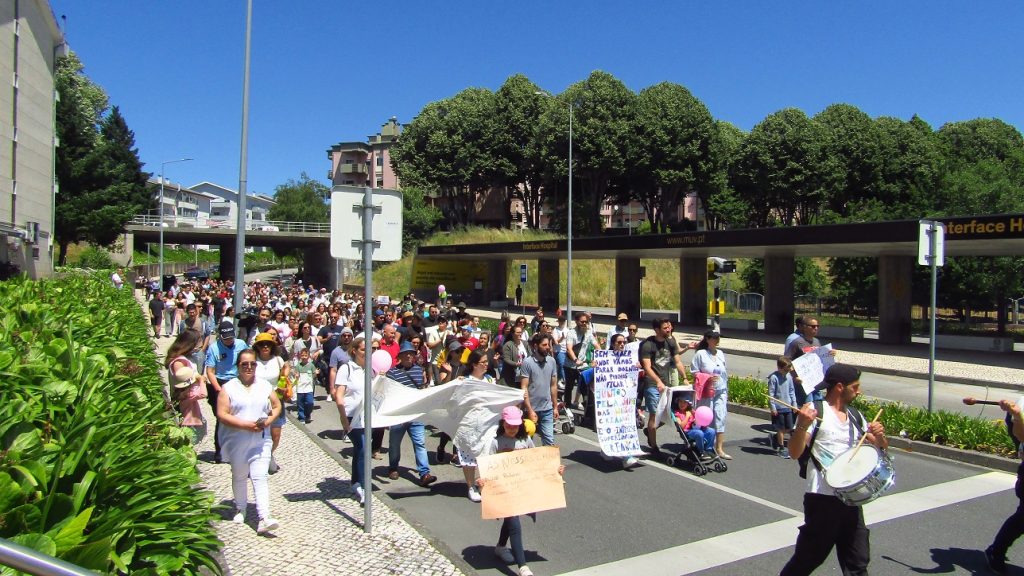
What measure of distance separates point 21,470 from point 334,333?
1087 centimetres

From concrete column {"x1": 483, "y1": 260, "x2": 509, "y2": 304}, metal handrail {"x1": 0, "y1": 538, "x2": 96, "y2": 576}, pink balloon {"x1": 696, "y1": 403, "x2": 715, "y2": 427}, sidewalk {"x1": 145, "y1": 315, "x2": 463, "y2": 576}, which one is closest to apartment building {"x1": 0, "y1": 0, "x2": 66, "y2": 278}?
sidewalk {"x1": 145, "y1": 315, "x2": 463, "y2": 576}

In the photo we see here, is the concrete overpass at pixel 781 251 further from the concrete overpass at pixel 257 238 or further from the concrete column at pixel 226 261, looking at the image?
the concrete column at pixel 226 261

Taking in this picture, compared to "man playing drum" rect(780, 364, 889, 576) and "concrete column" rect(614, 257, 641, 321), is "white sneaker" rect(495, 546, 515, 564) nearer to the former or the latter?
"man playing drum" rect(780, 364, 889, 576)

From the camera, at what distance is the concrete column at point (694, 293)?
34812 millimetres

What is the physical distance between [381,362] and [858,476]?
5.68 metres

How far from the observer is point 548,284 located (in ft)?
145

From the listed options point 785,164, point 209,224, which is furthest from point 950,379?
point 209,224

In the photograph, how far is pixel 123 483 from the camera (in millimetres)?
3529

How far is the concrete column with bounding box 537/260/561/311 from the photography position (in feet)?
143

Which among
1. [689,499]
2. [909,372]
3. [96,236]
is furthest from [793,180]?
[689,499]

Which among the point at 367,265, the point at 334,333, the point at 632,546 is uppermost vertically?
the point at 367,265

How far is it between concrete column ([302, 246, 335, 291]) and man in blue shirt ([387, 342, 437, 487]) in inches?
2156

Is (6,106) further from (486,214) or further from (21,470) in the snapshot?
(486,214)

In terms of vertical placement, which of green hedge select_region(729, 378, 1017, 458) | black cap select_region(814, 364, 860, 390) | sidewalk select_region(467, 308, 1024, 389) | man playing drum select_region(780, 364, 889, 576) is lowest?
sidewalk select_region(467, 308, 1024, 389)
